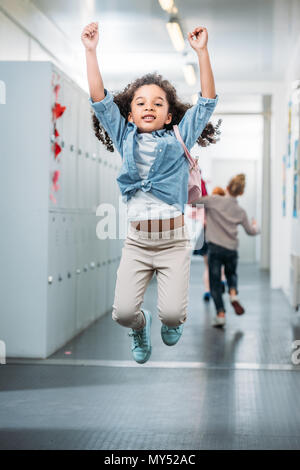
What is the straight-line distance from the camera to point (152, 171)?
2.48 metres

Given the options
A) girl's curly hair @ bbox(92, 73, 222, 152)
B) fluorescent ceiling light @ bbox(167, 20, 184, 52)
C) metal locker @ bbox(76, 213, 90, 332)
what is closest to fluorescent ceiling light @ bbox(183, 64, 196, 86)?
fluorescent ceiling light @ bbox(167, 20, 184, 52)

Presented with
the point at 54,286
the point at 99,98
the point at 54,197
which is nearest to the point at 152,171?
the point at 99,98

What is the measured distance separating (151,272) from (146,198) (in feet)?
0.90

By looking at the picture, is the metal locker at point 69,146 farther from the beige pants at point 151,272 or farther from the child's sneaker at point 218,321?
the beige pants at point 151,272

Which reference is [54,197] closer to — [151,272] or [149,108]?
[151,272]

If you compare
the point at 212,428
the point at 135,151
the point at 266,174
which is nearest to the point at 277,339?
the point at 212,428

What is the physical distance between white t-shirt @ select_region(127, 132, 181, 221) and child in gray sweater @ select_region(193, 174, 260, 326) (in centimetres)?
344

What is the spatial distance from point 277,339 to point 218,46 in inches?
107

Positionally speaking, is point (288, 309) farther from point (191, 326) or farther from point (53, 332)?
point (53, 332)

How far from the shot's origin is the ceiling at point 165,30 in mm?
5867

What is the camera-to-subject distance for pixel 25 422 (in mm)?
3537

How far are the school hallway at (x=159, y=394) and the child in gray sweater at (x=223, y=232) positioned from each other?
14.7 inches

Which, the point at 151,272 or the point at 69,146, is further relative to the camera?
the point at 69,146

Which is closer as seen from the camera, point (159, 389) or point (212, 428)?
point (212, 428)
